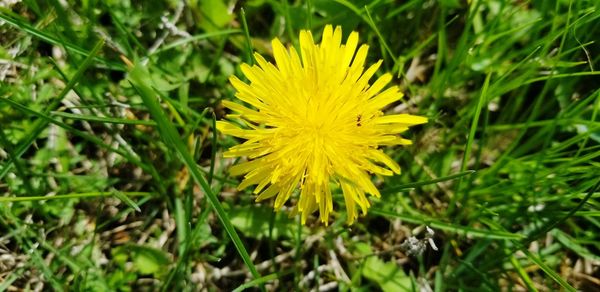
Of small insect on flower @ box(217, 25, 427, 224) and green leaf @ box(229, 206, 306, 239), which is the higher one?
small insect on flower @ box(217, 25, 427, 224)

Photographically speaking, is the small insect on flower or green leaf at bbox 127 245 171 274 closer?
the small insect on flower

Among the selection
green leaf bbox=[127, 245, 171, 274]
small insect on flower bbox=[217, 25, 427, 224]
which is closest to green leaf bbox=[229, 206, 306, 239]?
green leaf bbox=[127, 245, 171, 274]

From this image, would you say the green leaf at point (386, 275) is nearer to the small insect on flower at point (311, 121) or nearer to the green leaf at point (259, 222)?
the green leaf at point (259, 222)

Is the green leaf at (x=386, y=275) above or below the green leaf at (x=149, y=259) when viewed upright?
below

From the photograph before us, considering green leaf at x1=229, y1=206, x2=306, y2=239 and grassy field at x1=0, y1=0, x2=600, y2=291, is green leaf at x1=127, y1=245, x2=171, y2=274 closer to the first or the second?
grassy field at x1=0, y1=0, x2=600, y2=291

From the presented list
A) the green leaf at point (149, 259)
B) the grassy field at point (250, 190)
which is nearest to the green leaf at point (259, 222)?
the grassy field at point (250, 190)

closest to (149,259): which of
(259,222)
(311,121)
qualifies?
(259,222)
